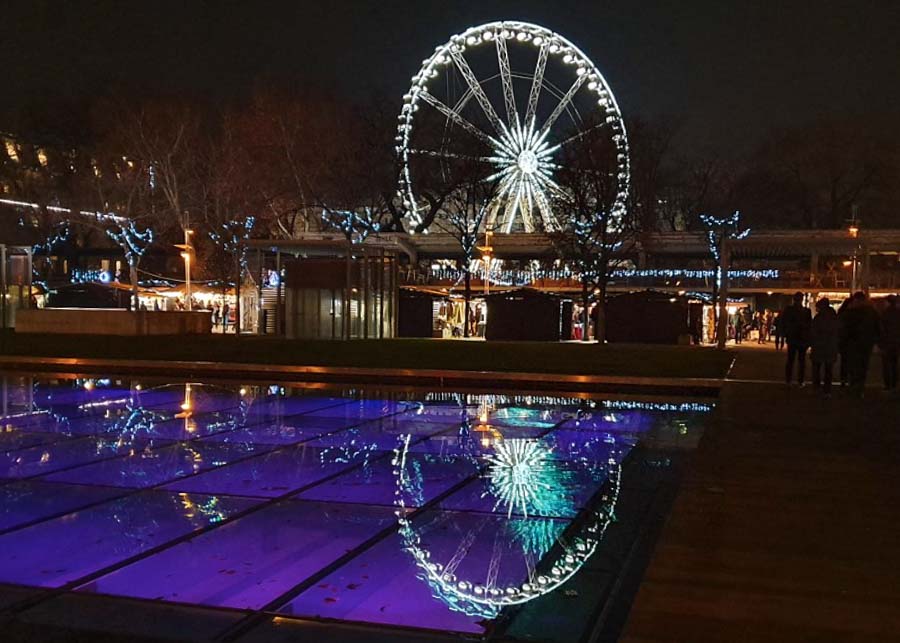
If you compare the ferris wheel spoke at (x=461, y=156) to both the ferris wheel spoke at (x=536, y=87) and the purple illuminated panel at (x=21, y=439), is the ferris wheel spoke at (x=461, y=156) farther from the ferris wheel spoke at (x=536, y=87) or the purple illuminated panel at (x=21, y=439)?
the purple illuminated panel at (x=21, y=439)

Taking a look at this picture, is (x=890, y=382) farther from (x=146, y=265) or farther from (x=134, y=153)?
(x=146, y=265)

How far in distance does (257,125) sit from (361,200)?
6.94 metres

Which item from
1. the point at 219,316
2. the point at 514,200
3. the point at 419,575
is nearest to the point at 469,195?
the point at 514,200

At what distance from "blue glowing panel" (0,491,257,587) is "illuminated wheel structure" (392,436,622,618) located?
5.05ft

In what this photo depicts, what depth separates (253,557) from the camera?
604 centimetres

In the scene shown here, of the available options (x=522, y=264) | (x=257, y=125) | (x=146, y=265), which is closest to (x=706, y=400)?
(x=257, y=125)

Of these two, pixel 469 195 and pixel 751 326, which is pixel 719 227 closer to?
pixel 751 326

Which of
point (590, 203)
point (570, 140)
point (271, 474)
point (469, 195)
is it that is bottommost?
point (271, 474)

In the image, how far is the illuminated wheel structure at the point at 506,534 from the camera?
5.42 meters

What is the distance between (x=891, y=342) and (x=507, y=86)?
1248 inches

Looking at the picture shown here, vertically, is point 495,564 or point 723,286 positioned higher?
point 723,286

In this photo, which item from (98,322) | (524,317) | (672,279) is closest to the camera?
(98,322)

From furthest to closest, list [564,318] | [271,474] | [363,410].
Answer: [564,318], [363,410], [271,474]

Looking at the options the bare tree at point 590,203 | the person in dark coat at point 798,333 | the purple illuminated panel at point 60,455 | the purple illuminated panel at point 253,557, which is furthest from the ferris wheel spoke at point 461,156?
the purple illuminated panel at point 253,557
